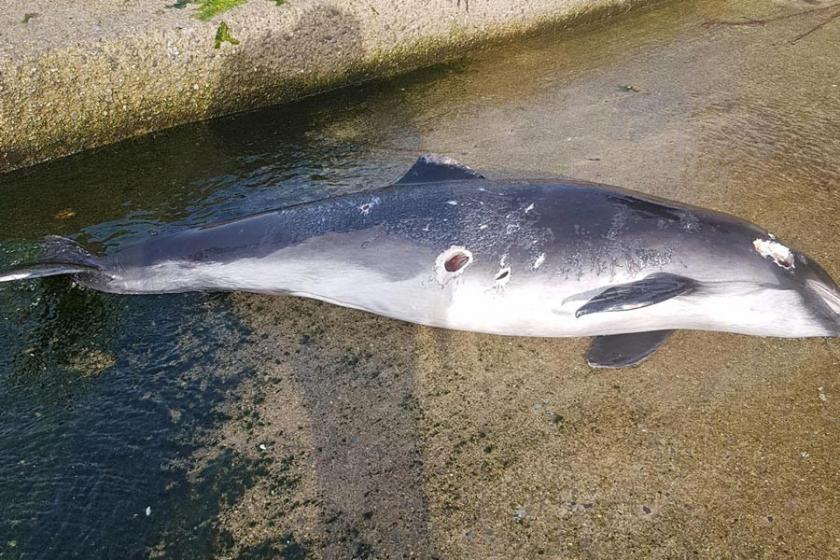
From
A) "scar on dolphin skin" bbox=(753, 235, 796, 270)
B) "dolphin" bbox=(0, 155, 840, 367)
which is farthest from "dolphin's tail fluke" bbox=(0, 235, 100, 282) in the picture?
"scar on dolphin skin" bbox=(753, 235, 796, 270)

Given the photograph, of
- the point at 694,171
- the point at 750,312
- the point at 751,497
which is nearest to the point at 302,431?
the point at 751,497

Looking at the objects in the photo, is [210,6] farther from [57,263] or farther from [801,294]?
[801,294]

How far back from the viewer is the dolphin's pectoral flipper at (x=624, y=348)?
3.11 meters

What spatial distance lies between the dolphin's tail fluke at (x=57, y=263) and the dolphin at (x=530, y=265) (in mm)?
12

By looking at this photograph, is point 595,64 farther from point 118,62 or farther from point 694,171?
point 118,62

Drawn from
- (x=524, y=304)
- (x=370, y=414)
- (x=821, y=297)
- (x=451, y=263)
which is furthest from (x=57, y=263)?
(x=821, y=297)

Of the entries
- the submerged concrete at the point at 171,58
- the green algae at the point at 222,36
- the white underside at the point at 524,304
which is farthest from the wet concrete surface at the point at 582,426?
the green algae at the point at 222,36

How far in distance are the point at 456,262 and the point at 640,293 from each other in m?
0.91

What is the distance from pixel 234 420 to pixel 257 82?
349 cm

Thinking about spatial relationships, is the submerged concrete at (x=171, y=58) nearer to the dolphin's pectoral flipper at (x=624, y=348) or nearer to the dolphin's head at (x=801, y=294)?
the dolphin's pectoral flipper at (x=624, y=348)

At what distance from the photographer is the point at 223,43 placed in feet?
16.9

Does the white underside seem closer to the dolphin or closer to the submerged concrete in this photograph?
the dolphin

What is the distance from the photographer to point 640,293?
3.00 m

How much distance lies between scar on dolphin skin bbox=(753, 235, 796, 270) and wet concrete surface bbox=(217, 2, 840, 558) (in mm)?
431
